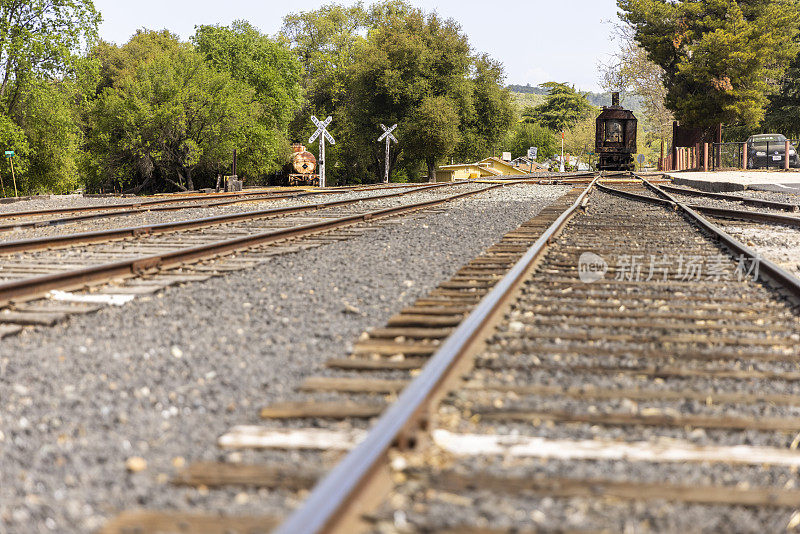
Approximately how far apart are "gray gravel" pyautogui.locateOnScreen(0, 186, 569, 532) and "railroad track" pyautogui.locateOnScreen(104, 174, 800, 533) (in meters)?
0.15

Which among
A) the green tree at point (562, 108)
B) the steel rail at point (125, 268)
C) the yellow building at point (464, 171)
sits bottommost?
the steel rail at point (125, 268)

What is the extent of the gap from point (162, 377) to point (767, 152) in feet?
130

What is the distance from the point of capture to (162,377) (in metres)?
3.56

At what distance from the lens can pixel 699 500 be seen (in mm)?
2213

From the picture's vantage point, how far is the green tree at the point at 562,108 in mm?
148500

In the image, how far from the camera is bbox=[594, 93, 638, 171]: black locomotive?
138 feet

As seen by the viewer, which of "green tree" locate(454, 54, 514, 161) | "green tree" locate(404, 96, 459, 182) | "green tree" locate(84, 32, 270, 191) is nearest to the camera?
"green tree" locate(84, 32, 270, 191)

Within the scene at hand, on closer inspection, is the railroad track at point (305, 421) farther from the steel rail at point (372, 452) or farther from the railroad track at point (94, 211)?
the railroad track at point (94, 211)

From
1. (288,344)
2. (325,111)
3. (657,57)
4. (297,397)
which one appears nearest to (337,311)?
(288,344)

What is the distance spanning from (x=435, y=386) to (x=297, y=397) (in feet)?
2.03

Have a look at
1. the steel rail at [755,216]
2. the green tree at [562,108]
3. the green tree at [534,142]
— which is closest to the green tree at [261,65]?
the steel rail at [755,216]

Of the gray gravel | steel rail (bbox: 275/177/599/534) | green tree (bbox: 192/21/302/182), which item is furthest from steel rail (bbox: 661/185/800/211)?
green tree (bbox: 192/21/302/182)

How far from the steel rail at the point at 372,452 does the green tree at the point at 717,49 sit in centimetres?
3935

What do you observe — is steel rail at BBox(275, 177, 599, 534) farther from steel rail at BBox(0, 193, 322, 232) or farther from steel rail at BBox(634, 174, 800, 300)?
steel rail at BBox(0, 193, 322, 232)
